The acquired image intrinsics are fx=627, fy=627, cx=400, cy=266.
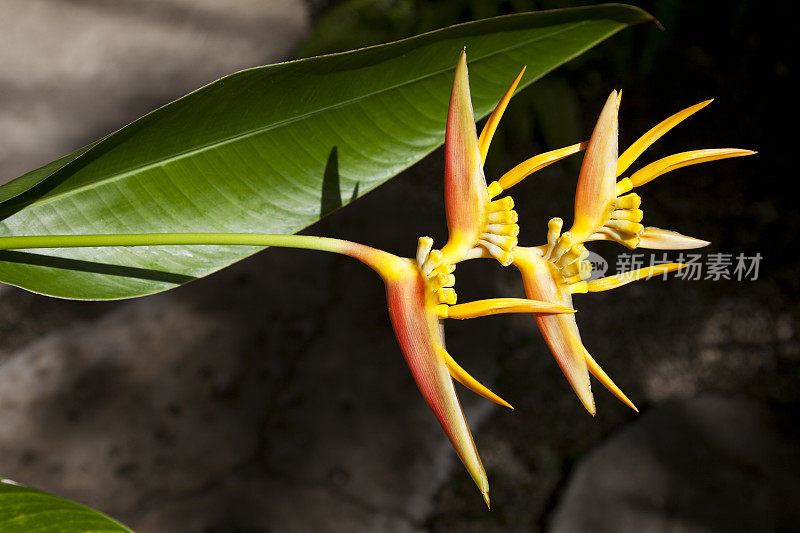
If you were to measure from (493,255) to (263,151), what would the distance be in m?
0.24

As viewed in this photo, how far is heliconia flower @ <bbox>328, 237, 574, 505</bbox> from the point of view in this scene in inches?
13.4

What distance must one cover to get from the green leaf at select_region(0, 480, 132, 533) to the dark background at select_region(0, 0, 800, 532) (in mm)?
1125

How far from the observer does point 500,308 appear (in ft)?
1.13

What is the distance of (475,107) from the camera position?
546mm

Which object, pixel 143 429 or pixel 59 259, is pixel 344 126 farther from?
pixel 143 429

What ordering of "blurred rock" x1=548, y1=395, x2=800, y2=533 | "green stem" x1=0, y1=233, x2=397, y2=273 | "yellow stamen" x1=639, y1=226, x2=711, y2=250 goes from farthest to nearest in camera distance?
"blurred rock" x1=548, y1=395, x2=800, y2=533, "yellow stamen" x1=639, y1=226, x2=711, y2=250, "green stem" x1=0, y1=233, x2=397, y2=273

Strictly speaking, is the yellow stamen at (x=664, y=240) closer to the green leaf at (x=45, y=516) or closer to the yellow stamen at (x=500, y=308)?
the yellow stamen at (x=500, y=308)

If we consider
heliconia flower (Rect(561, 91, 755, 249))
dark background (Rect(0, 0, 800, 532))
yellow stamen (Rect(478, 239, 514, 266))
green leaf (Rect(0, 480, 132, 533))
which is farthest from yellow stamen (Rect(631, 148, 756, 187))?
dark background (Rect(0, 0, 800, 532))

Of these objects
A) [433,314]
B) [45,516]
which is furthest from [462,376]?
[45,516]

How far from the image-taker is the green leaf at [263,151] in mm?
479

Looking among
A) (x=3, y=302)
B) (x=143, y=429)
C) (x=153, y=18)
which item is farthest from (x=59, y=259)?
(x=153, y=18)

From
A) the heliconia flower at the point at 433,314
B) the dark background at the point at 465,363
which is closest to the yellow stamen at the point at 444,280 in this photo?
the heliconia flower at the point at 433,314

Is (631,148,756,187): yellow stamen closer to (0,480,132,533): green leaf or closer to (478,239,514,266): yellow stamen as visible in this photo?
(478,239,514,266): yellow stamen

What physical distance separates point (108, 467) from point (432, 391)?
1338mm
